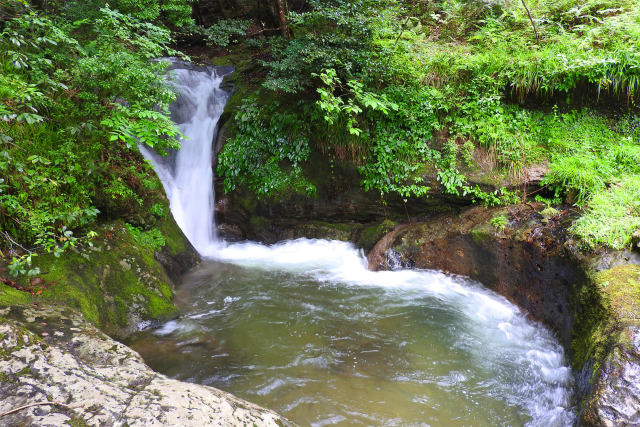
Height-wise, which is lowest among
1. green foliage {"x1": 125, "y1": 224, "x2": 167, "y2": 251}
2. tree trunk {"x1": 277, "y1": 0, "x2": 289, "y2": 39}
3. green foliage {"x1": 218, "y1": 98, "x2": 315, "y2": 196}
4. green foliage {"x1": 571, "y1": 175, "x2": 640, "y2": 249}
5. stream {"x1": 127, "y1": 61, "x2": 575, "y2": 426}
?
stream {"x1": 127, "y1": 61, "x2": 575, "y2": 426}

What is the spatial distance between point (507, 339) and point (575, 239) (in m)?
1.58

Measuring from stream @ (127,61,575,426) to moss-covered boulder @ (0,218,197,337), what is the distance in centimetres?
31

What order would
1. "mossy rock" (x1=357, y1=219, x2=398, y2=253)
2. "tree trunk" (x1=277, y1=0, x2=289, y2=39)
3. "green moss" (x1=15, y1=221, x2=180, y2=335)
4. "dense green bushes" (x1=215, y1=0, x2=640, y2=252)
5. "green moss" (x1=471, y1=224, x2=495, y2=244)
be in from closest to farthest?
1. "green moss" (x1=15, y1=221, x2=180, y2=335)
2. "green moss" (x1=471, y1=224, x2=495, y2=244)
3. "dense green bushes" (x1=215, y1=0, x2=640, y2=252)
4. "mossy rock" (x1=357, y1=219, x2=398, y2=253)
5. "tree trunk" (x1=277, y1=0, x2=289, y2=39)

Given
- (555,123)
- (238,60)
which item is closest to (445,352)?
(555,123)

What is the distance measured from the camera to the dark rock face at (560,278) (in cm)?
291

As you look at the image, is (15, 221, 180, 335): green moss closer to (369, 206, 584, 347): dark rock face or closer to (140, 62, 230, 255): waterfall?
(140, 62, 230, 255): waterfall

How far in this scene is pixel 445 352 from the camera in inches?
167

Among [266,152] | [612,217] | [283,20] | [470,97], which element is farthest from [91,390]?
[283,20]

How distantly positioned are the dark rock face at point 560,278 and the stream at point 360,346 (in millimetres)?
258

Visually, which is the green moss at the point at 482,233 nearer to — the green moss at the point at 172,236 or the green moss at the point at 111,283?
the green moss at the point at 111,283

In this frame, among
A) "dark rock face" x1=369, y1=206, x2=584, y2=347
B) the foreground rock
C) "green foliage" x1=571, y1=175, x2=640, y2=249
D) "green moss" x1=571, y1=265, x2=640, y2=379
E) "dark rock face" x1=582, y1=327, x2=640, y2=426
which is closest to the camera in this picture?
the foreground rock

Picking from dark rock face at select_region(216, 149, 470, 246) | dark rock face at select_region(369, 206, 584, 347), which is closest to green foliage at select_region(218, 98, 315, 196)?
dark rock face at select_region(216, 149, 470, 246)

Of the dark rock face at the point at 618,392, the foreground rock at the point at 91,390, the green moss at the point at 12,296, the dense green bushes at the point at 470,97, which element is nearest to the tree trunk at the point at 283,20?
the dense green bushes at the point at 470,97

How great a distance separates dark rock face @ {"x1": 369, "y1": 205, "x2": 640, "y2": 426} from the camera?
2.91 m
